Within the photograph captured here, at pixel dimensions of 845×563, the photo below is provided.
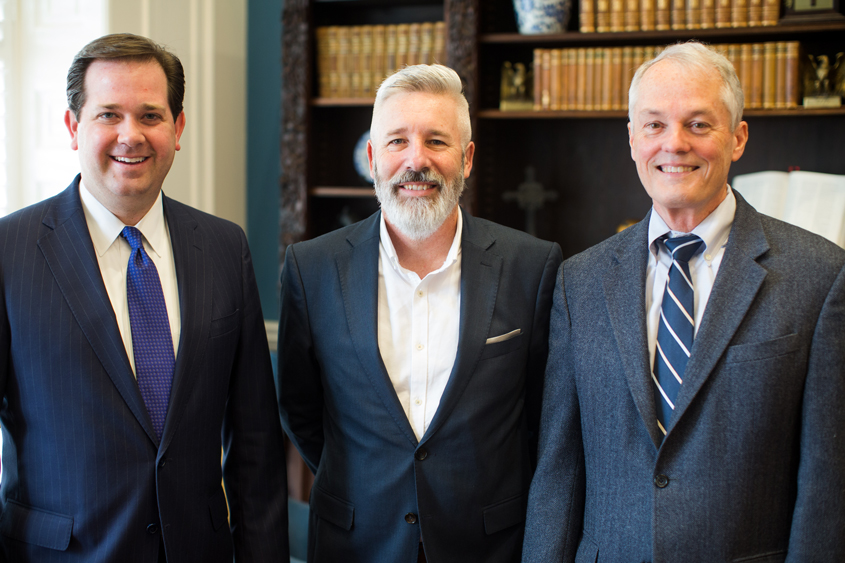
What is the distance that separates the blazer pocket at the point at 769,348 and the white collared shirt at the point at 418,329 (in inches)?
23.1

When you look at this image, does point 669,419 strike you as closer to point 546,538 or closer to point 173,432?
point 546,538

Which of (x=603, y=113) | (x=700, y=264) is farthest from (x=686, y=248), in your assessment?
(x=603, y=113)

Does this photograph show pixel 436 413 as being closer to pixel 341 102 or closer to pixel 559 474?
pixel 559 474

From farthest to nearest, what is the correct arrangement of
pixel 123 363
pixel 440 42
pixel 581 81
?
pixel 440 42 → pixel 581 81 → pixel 123 363

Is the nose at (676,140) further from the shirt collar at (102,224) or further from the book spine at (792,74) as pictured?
the book spine at (792,74)

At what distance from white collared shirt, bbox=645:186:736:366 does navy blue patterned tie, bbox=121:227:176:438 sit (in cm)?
95

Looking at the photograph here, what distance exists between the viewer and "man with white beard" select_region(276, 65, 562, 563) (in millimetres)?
1467

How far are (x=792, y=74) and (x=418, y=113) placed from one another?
1939mm

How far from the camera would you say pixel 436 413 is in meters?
1.45

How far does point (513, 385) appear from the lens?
1531mm

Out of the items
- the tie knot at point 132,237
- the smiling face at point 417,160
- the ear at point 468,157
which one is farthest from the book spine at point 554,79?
the tie knot at point 132,237

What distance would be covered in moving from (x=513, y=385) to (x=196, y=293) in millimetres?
716

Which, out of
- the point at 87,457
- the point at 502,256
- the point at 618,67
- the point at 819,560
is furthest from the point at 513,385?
the point at 618,67

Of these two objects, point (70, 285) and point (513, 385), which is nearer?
point (70, 285)
